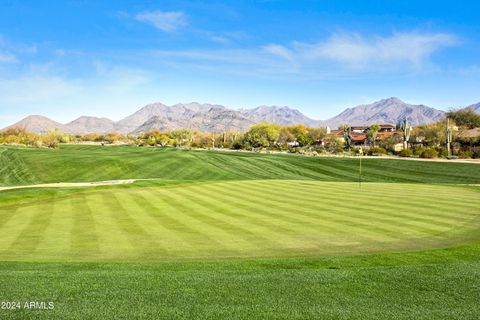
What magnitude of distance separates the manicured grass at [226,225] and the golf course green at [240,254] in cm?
7

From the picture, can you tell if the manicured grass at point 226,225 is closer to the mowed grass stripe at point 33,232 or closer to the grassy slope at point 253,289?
the mowed grass stripe at point 33,232

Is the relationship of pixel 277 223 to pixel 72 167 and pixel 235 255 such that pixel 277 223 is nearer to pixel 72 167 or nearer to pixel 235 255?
pixel 235 255

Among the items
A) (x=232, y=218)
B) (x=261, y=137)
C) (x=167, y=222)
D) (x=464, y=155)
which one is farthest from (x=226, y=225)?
(x=261, y=137)

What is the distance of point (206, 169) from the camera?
2365 inches

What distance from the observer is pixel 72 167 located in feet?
181

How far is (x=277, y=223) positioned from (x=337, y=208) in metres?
5.19

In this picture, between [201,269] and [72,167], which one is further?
[72,167]

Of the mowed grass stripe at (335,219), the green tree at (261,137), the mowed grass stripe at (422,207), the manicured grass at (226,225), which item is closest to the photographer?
the manicured grass at (226,225)

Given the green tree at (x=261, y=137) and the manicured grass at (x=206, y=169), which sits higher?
the green tree at (x=261, y=137)

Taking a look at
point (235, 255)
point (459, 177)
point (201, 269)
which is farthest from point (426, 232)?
point (459, 177)

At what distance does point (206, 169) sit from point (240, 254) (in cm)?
4824

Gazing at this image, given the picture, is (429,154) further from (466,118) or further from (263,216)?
(466,118)

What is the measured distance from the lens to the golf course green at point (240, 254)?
7234 millimetres

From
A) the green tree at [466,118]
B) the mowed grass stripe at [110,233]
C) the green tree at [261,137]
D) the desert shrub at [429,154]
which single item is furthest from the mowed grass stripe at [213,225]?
the green tree at [466,118]
